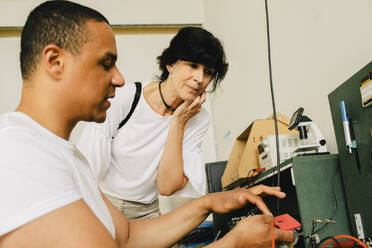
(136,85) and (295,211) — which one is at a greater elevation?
(136,85)

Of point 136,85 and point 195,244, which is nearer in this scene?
point 136,85

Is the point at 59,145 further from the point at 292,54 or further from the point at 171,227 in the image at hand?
the point at 292,54

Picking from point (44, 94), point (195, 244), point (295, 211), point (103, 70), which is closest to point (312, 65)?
point (295, 211)

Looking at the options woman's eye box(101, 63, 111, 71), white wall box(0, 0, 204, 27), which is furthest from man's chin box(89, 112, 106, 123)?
white wall box(0, 0, 204, 27)

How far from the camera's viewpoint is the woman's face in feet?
4.92

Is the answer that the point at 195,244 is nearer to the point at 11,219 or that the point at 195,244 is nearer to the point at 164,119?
the point at 164,119

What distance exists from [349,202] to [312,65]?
77 cm

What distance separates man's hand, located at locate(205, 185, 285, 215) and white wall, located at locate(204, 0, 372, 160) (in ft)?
2.07

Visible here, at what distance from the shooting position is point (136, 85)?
1.51 metres

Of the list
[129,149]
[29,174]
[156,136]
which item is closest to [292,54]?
[156,136]

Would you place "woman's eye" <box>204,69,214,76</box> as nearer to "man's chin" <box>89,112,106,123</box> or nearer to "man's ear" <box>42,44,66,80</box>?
"man's chin" <box>89,112,106,123</box>

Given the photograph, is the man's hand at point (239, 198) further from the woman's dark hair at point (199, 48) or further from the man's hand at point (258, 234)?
the woman's dark hair at point (199, 48)

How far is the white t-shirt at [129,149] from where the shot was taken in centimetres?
139

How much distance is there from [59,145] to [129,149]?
2.56 ft
